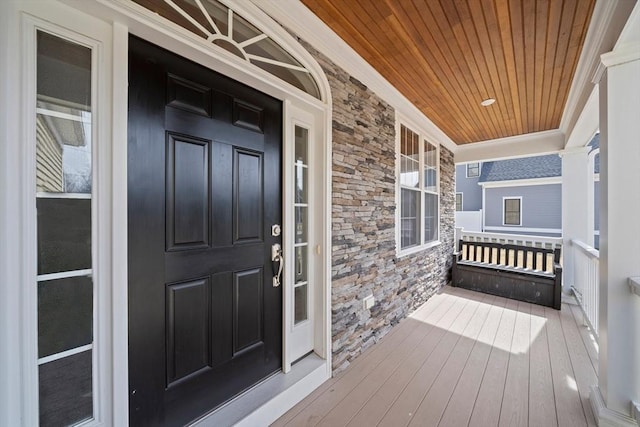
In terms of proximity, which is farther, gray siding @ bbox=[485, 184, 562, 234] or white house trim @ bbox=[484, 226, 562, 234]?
white house trim @ bbox=[484, 226, 562, 234]

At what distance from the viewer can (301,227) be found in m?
2.17

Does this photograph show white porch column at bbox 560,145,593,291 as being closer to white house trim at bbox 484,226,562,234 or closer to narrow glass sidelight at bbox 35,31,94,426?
narrow glass sidelight at bbox 35,31,94,426

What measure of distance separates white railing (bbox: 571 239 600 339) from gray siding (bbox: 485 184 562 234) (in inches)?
250

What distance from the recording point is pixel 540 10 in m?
1.80

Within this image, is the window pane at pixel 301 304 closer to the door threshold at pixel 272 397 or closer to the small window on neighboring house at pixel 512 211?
the door threshold at pixel 272 397

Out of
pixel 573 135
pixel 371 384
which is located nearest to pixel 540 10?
pixel 573 135

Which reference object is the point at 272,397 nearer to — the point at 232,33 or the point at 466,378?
the point at 466,378

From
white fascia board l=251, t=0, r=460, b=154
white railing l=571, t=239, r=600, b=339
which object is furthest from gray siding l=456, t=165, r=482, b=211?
white fascia board l=251, t=0, r=460, b=154

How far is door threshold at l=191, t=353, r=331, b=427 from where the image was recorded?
1.55m

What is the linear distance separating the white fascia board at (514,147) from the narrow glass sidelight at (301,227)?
4441mm

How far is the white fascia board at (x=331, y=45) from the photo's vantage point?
5.61 feet

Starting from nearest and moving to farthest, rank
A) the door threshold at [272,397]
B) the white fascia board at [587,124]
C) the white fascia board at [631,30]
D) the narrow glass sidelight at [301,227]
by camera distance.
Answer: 1. the white fascia board at [631,30]
2. the door threshold at [272,397]
3. the narrow glass sidelight at [301,227]
4. the white fascia board at [587,124]

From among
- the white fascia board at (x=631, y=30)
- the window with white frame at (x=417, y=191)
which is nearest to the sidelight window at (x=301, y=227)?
the window with white frame at (x=417, y=191)

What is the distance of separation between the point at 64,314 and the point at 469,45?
3146 millimetres
